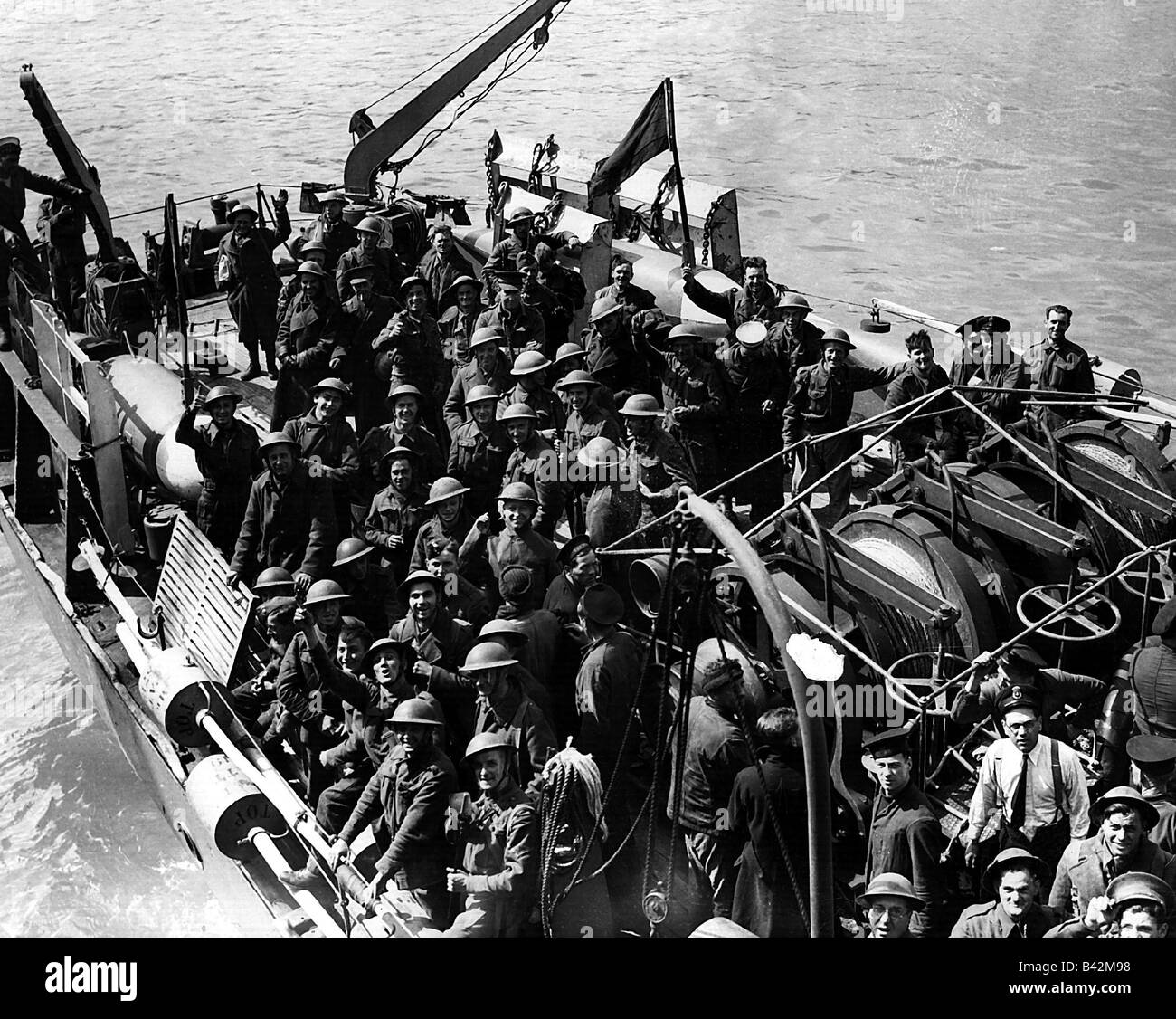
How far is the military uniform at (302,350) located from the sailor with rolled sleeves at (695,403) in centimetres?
283

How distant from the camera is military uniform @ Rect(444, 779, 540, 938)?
17.7 feet

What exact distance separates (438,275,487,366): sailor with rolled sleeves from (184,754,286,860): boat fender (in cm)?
427

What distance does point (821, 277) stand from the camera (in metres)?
21.8

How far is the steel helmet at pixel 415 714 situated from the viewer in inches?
227

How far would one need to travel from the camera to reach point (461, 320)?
1088cm

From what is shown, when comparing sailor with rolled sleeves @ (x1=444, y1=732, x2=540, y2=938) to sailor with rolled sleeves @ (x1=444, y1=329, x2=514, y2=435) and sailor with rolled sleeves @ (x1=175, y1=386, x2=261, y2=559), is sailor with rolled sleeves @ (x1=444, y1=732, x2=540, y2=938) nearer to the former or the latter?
sailor with rolled sleeves @ (x1=175, y1=386, x2=261, y2=559)

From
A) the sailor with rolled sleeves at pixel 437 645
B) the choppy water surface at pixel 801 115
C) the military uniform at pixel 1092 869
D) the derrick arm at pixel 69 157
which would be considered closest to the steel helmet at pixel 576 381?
the sailor with rolled sleeves at pixel 437 645

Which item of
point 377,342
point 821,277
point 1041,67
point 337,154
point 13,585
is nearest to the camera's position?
point 377,342

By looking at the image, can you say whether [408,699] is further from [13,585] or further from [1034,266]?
[1034,266]

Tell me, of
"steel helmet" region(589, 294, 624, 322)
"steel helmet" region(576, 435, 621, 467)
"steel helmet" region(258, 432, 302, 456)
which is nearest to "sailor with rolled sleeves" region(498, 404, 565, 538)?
"steel helmet" region(576, 435, 621, 467)

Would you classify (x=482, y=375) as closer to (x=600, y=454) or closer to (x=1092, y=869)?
(x=600, y=454)

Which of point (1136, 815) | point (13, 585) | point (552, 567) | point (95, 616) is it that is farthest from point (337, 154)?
point (1136, 815)

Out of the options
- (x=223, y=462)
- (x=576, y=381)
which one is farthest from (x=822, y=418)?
(x=223, y=462)

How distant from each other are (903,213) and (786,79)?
812cm
